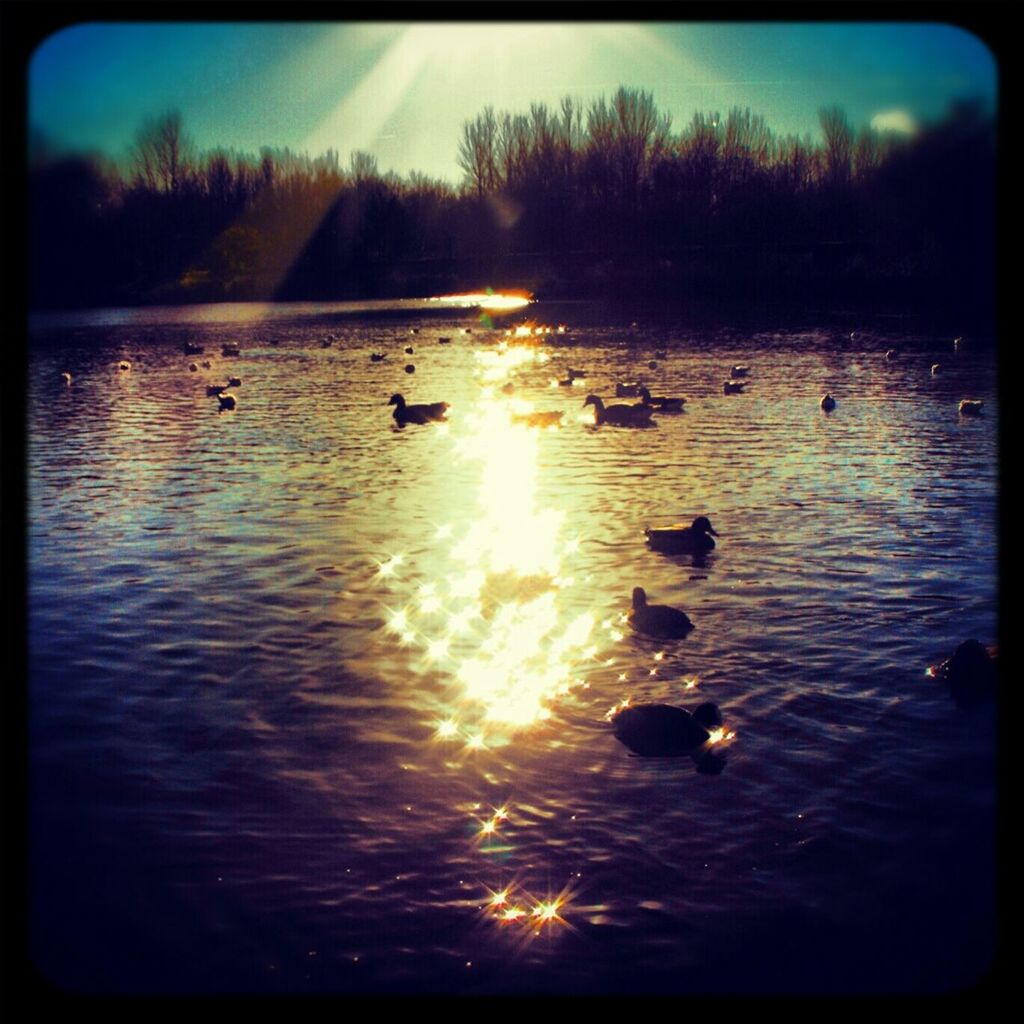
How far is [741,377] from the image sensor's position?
3653 cm

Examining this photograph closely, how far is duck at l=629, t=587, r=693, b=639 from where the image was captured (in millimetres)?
11883

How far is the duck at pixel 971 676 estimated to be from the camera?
10094 millimetres

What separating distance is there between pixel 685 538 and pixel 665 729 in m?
6.38

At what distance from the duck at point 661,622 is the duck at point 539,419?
16227 mm

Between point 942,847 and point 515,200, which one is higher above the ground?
point 515,200

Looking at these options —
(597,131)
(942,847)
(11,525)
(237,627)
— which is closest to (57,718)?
(237,627)

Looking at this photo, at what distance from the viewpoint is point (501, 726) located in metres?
9.70

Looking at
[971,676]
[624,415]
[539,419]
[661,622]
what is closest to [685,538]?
[661,622]

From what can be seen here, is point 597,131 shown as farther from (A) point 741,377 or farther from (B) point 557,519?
(B) point 557,519

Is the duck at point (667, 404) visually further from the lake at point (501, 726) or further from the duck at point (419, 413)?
the lake at point (501, 726)

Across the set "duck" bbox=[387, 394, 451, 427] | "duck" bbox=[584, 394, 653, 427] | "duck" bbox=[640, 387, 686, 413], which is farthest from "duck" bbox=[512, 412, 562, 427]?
"duck" bbox=[640, 387, 686, 413]

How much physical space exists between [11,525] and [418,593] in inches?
285

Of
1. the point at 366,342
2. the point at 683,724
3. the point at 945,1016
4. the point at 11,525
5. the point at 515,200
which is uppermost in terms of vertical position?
the point at 515,200

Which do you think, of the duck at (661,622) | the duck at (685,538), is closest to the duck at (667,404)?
the duck at (685,538)
